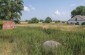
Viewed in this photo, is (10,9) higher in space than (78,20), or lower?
higher

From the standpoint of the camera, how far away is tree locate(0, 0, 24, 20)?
75.4 metres

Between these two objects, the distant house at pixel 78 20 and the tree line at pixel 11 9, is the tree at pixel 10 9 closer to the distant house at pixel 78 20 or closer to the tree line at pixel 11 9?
→ the tree line at pixel 11 9

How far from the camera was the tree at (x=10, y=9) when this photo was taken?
75.4 meters

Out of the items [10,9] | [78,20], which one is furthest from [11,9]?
[78,20]

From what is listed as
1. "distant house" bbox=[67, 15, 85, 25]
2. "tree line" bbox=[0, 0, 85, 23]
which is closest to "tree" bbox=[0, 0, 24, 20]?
"tree line" bbox=[0, 0, 85, 23]

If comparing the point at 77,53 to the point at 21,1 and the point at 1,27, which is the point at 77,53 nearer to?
the point at 1,27

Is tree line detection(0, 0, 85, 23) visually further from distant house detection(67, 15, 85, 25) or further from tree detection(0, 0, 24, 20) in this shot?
distant house detection(67, 15, 85, 25)

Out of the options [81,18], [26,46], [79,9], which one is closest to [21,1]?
[81,18]

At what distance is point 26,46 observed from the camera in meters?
10.6

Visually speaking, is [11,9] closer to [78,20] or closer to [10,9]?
[10,9]

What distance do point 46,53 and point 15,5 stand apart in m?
68.3

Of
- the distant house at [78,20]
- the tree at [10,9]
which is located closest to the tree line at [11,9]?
the tree at [10,9]

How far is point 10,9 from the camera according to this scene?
253 ft

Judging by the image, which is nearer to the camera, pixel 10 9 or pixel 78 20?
pixel 10 9
